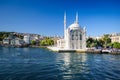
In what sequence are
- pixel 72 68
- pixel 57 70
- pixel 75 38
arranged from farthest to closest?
pixel 75 38 < pixel 72 68 < pixel 57 70

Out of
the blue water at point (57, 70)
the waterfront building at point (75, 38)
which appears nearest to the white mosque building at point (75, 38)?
the waterfront building at point (75, 38)

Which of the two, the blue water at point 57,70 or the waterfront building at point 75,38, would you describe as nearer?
the blue water at point 57,70

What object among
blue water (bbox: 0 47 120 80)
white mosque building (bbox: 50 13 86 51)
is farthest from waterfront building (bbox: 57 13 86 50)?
blue water (bbox: 0 47 120 80)

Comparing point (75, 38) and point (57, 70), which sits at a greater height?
point (75, 38)

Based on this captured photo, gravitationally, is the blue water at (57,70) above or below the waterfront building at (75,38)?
below

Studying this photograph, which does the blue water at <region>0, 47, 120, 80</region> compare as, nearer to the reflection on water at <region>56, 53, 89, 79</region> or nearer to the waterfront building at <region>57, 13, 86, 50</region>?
the reflection on water at <region>56, 53, 89, 79</region>

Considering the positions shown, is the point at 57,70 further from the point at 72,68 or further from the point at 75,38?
the point at 75,38

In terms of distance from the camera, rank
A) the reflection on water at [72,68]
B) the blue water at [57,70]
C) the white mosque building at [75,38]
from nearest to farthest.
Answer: the blue water at [57,70] < the reflection on water at [72,68] < the white mosque building at [75,38]

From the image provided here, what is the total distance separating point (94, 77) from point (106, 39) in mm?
76711

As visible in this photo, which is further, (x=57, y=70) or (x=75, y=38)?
(x=75, y=38)

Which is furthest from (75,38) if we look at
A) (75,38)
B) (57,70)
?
(57,70)

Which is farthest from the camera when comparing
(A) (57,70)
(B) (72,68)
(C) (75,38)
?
(C) (75,38)

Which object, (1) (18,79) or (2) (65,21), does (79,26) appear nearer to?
(2) (65,21)

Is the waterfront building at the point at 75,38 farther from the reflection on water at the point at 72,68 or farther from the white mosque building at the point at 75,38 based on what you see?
the reflection on water at the point at 72,68
